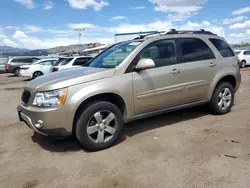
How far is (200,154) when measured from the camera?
140 inches

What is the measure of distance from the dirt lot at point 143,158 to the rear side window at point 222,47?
59.4 inches

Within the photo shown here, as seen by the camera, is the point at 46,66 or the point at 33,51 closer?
the point at 46,66

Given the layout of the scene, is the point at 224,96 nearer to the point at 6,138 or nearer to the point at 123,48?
the point at 123,48

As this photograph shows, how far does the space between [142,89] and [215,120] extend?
205 centimetres

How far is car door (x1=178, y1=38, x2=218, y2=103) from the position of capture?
15.4 feet

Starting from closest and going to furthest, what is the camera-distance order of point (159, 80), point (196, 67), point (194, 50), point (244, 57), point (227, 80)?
point (159, 80), point (196, 67), point (194, 50), point (227, 80), point (244, 57)

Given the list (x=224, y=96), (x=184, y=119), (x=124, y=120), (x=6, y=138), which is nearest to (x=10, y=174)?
(x=6, y=138)

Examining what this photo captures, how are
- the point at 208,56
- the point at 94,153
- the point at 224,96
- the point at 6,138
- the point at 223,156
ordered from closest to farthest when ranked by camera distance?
the point at 223,156 < the point at 94,153 < the point at 6,138 < the point at 208,56 < the point at 224,96

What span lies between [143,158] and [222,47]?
3366 mm

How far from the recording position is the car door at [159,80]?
4.13 meters

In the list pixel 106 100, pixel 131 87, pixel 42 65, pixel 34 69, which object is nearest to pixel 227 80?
pixel 131 87

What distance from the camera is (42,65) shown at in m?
16.3

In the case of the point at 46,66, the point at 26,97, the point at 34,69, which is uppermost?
the point at 46,66

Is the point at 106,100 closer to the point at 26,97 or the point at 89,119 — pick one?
the point at 89,119
